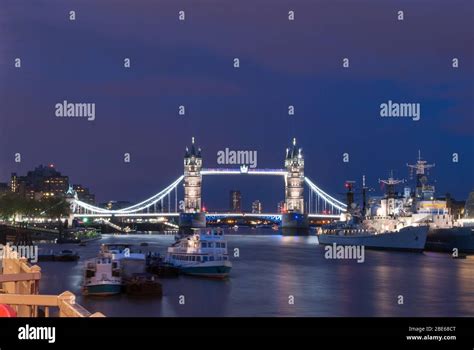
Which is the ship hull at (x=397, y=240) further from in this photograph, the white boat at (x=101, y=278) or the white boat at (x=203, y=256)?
the white boat at (x=101, y=278)

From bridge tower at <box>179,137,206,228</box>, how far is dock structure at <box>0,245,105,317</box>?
119663 millimetres

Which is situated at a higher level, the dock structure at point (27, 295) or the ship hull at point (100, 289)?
the dock structure at point (27, 295)

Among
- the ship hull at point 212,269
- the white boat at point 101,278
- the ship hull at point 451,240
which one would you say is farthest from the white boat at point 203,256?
the ship hull at point 451,240

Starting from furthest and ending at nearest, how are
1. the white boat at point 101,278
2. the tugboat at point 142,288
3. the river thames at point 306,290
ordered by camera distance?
the white boat at point 101,278 → the tugboat at point 142,288 → the river thames at point 306,290

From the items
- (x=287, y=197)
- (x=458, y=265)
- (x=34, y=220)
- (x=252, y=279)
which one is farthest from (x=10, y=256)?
(x=287, y=197)

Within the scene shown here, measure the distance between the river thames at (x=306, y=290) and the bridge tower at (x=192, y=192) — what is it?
76.6 meters

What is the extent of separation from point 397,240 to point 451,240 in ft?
13.7

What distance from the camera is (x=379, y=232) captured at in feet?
242

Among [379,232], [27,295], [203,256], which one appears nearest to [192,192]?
[379,232]

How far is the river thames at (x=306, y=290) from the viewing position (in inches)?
1128

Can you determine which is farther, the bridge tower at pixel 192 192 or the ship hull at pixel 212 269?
the bridge tower at pixel 192 192

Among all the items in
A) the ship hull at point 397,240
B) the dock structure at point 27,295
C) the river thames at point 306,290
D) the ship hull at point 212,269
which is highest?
the dock structure at point 27,295

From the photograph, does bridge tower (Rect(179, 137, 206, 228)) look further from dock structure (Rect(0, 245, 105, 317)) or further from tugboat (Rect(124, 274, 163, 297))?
dock structure (Rect(0, 245, 105, 317))
